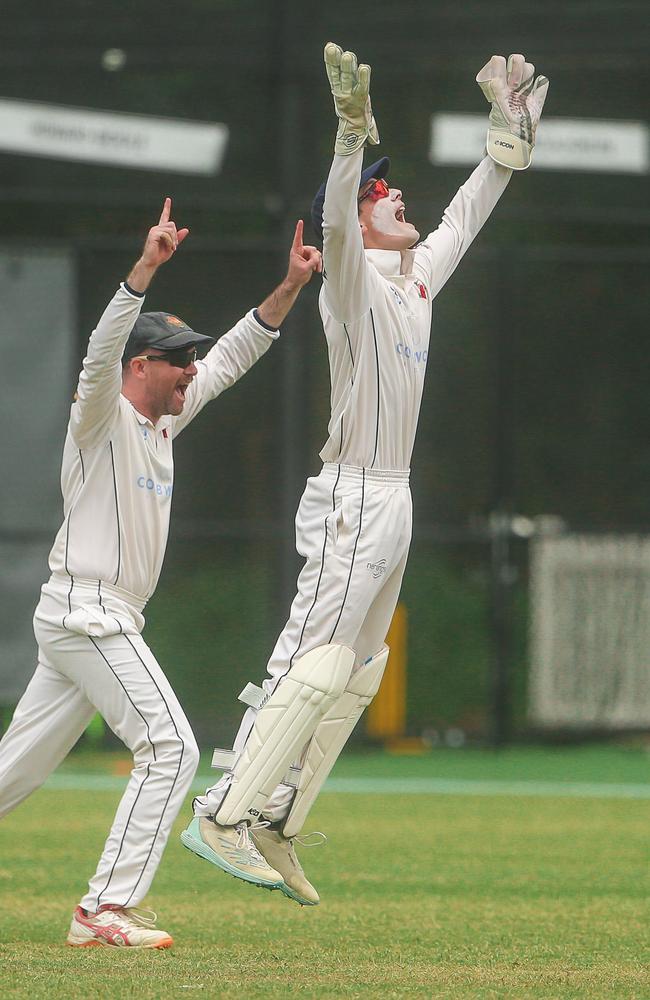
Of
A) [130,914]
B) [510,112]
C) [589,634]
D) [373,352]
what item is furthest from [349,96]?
[589,634]

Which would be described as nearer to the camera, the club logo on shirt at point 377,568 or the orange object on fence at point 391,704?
the club logo on shirt at point 377,568

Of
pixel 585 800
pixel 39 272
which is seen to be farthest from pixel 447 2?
pixel 585 800

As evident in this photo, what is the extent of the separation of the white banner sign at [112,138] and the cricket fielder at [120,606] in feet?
21.7

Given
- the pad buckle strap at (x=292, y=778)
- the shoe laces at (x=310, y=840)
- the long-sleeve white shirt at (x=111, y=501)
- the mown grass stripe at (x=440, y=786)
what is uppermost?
the long-sleeve white shirt at (x=111, y=501)

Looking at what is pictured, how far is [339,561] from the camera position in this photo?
17.0 ft

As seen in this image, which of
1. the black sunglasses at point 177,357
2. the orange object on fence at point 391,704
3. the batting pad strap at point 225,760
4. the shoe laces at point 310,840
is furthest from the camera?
the orange object on fence at point 391,704

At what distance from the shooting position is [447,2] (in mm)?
12000

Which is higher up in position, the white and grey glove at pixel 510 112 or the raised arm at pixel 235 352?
the white and grey glove at pixel 510 112

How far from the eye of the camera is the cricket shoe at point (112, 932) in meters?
5.10

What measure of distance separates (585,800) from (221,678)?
3058mm

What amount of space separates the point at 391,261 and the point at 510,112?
0.76 m

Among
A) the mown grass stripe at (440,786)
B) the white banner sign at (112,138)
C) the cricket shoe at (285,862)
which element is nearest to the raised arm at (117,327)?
the cricket shoe at (285,862)

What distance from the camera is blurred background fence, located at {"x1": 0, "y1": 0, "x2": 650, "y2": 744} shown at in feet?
36.4

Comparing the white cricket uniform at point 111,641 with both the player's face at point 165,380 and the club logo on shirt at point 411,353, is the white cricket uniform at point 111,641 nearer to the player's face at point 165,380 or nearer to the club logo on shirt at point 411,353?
the player's face at point 165,380
